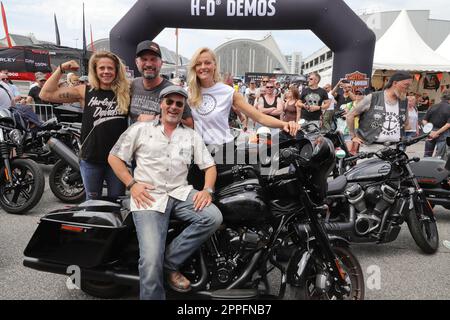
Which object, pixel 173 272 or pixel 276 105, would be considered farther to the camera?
pixel 276 105

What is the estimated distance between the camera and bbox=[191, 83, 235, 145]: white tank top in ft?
9.26

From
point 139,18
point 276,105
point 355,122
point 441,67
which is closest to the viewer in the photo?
point 355,122

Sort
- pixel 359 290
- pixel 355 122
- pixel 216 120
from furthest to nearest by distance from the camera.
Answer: pixel 355 122, pixel 216 120, pixel 359 290

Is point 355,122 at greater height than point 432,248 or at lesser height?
greater

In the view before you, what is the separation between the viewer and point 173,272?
238cm

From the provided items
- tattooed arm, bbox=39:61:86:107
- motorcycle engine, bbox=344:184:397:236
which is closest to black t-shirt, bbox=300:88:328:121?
motorcycle engine, bbox=344:184:397:236

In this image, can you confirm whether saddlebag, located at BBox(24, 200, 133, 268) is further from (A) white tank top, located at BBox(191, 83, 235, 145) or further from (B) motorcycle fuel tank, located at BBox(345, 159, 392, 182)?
(B) motorcycle fuel tank, located at BBox(345, 159, 392, 182)

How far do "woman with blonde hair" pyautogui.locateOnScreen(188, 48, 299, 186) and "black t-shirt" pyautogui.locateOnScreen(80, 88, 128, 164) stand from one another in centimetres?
69

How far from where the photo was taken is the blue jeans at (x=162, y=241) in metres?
2.27

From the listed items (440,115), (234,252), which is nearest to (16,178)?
(234,252)

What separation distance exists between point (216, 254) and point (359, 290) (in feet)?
3.35

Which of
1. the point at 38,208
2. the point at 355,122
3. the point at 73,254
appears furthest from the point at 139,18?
the point at 73,254

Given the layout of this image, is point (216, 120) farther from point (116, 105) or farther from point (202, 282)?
point (202, 282)
